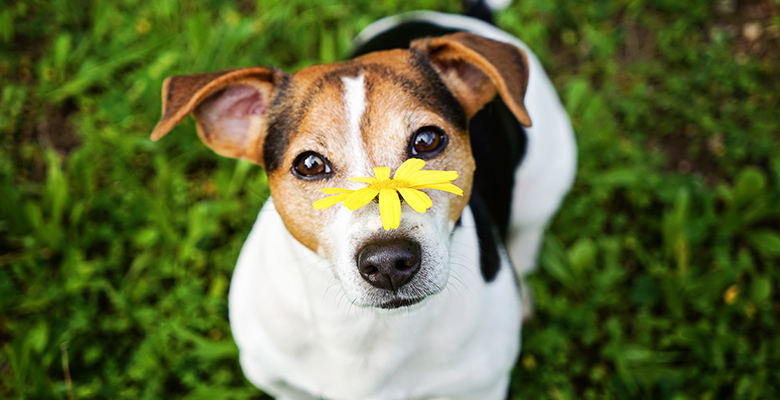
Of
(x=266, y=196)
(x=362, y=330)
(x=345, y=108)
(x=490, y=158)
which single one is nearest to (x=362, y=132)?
(x=345, y=108)

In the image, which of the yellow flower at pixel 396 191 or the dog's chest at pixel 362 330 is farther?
the dog's chest at pixel 362 330

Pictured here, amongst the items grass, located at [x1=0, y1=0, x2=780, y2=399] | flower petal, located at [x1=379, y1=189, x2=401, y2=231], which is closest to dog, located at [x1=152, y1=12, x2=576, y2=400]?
flower petal, located at [x1=379, y1=189, x2=401, y2=231]

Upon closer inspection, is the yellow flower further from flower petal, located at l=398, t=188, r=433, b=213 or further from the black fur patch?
the black fur patch

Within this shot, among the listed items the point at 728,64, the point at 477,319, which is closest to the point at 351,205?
the point at 477,319

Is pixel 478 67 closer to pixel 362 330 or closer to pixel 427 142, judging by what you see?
pixel 427 142

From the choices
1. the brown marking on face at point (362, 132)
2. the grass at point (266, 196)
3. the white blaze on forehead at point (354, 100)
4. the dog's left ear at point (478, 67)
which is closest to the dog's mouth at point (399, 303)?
the brown marking on face at point (362, 132)

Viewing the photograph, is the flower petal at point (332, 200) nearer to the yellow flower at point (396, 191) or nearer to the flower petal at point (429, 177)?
the yellow flower at point (396, 191)
